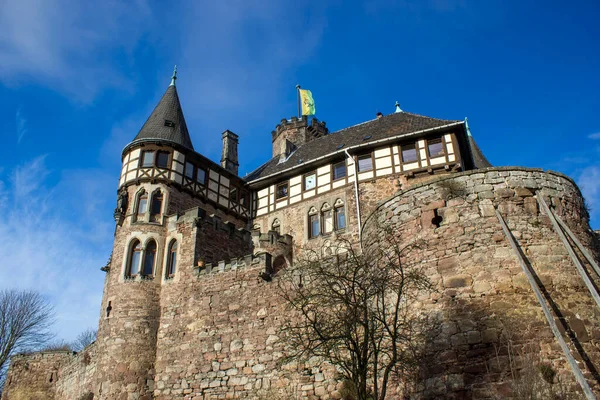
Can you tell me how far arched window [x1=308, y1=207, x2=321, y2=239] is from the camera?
83.1 ft

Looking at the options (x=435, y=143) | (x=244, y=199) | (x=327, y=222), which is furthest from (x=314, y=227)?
(x=435, y=143)

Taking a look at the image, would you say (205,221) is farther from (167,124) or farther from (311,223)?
(167,124)

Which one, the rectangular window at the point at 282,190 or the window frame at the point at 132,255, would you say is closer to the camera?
the window frame at the point at 132,255

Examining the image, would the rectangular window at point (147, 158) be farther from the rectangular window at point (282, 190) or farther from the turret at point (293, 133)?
the turret at point (293, 133)

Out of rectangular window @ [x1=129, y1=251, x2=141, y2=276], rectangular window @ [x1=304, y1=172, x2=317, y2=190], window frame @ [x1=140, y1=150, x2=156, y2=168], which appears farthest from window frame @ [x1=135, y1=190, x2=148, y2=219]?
rectangular window @ [x1=304, y1=172, x2=317, y2=190]

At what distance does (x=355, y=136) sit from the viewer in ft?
92.3

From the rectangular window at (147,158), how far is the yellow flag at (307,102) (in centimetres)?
1810

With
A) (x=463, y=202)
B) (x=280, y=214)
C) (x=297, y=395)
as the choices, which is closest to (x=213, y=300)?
(x=297, y=395)

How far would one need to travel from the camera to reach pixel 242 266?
19.1m

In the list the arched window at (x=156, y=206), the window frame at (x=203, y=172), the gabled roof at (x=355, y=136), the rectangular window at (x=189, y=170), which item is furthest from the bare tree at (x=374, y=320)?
the window frame at (x=203, y=172)

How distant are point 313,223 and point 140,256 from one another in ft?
26.6

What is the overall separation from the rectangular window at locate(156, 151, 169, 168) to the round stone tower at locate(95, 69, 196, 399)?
0.14 feet

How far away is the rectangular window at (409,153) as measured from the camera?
2434 cm

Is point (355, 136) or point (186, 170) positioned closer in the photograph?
point (186, 170)
